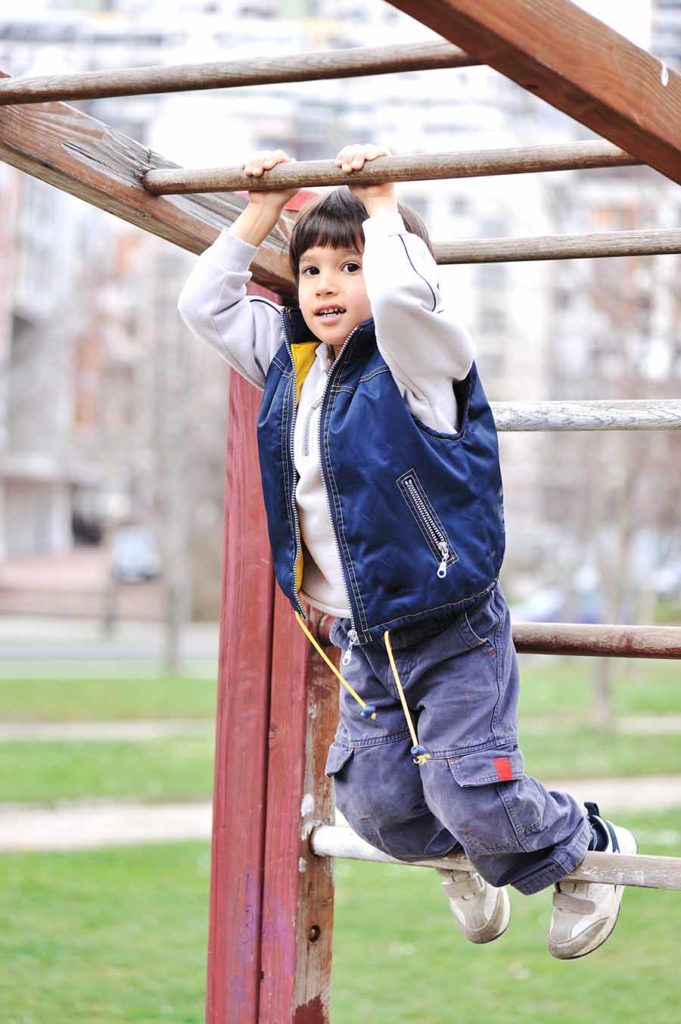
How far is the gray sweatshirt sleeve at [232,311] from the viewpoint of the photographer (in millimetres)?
2291

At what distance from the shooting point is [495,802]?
210cm

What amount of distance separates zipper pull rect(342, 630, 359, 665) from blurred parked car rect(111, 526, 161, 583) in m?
29.6

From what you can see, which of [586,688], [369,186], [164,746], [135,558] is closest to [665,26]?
[369,186]

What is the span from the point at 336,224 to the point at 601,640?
82 centimetres

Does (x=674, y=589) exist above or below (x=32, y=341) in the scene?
below

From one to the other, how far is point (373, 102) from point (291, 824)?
10561mm

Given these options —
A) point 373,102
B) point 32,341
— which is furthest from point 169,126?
point 32,341

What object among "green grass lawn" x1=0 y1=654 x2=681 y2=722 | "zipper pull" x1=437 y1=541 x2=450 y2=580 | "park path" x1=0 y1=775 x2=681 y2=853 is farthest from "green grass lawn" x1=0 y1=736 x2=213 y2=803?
"zipper pull" x1=437 y1=541 x2=450 y2=580

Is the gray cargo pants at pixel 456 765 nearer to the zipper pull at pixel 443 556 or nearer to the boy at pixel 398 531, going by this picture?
the boy at pixel 398 531

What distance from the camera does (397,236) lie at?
6.64ft

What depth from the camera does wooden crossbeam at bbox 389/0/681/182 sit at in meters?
1.58

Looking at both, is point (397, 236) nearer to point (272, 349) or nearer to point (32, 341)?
point (272, 349)

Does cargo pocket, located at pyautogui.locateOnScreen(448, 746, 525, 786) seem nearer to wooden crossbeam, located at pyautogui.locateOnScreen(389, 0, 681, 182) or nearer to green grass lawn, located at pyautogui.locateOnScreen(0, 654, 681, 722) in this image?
wooden crossbeam, located at pyautogui.locateOnScreen(389, 0, 681, 182)

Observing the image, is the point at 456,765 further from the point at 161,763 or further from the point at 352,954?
the point at 161,763
